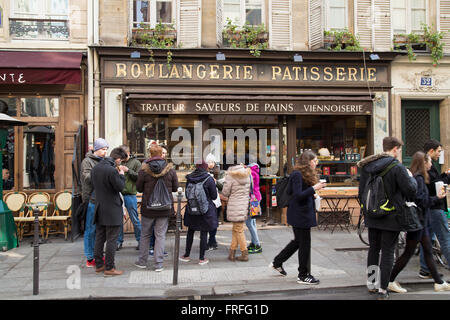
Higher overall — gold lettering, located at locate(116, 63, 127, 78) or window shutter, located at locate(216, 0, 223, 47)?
window shutter, located at locate(216, 0, 223, 47)

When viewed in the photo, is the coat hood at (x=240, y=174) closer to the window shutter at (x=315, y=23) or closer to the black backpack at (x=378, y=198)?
the black backpack at (x=378, y=198)

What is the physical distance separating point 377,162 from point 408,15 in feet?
25.4

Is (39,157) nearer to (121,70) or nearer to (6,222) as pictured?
(6,222)

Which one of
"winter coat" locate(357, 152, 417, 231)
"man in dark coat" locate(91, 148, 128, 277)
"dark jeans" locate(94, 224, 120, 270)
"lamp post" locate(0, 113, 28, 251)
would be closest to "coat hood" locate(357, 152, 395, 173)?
"winter coat" locate(357, 152, 417, 231)

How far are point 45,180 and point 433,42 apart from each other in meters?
10.9

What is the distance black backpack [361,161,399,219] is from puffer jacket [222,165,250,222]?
7.49 feet

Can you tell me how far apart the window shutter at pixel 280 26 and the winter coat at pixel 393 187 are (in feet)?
19.7

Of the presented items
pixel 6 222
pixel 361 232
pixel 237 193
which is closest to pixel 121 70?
pixel 6 222

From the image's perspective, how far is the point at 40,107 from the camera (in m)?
9.29

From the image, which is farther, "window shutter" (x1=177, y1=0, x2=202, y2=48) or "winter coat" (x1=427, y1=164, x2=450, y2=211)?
"window shutter" (x1=177, y1=0, x2=202, y2=48)

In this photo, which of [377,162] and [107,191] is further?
[107,191]

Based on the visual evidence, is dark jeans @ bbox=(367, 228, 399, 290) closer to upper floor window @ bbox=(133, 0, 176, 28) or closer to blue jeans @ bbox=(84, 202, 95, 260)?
blue jeans @ bbox=(84, 202, 95, 260)

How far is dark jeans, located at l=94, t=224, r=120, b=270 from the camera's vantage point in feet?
19.2

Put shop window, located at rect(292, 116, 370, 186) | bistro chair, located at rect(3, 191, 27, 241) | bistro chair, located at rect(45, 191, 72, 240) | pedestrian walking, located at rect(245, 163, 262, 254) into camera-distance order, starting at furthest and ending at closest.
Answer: shop window, located at rect(292, 116, 370, 186), bistro chair, located at rect(45, 191, 72, 240), bistro chair, located at rect(3, 191, 27, 241), pedestrian walking, located at rect(245, 163, 262, 254)
